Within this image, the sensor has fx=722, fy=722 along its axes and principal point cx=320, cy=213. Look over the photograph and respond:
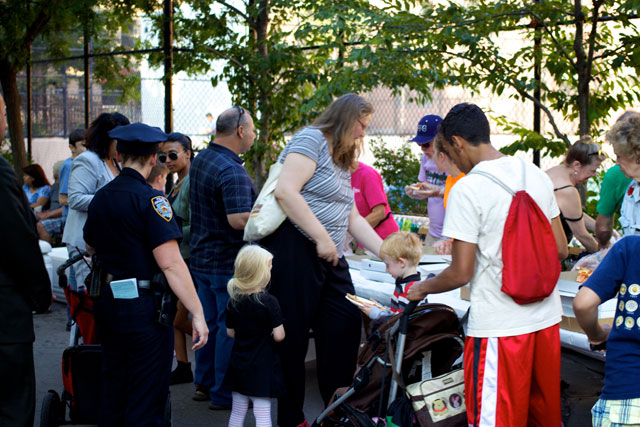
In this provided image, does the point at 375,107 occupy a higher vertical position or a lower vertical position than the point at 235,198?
higher

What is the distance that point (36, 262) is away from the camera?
9.14 ft

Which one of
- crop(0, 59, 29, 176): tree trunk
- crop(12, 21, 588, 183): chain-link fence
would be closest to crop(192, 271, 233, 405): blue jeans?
crop(12, 21, 588, 183): chain-link fence

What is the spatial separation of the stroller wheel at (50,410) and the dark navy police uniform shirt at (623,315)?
3.20 metres

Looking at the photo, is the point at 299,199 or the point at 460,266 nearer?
the point at 460,266

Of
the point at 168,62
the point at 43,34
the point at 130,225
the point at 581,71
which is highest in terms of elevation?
the point at 43,34

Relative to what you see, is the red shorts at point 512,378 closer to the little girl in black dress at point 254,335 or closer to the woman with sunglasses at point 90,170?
the little girl in black dress at point 254,335

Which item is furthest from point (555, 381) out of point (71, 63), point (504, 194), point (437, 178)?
point (71, 63)

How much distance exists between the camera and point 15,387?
275 cm

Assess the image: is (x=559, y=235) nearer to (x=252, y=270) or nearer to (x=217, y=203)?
(x=252, y=270)

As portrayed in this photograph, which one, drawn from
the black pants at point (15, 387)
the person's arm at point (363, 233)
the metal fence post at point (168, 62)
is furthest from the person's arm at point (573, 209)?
the metal fence post at point (168, 62)

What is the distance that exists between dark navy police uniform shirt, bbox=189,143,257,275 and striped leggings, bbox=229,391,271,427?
3.12 feet

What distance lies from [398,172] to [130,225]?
6838 millimetres

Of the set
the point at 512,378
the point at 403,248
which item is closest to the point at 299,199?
the point at 403,248

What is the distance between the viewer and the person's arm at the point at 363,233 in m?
4.50
